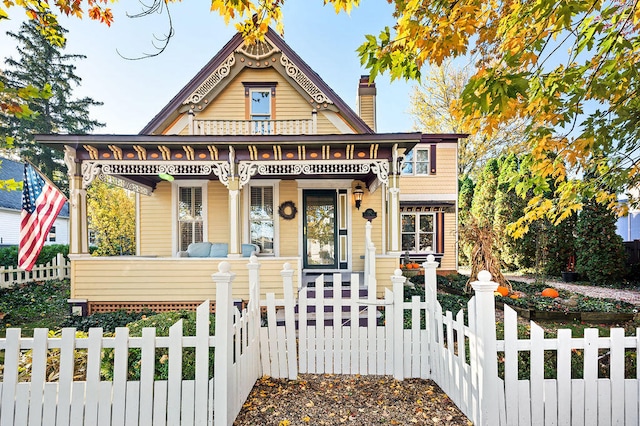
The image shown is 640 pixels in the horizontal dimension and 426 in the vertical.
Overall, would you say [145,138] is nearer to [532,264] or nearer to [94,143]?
[94,143]

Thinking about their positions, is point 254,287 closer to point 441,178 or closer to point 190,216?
point 190,216

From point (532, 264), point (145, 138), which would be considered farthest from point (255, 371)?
point (532, 264)

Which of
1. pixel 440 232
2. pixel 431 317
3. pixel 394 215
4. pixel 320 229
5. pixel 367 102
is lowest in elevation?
pixel 431 317

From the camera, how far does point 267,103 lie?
8.69 m

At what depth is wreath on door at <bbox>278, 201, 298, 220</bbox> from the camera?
8430 mm

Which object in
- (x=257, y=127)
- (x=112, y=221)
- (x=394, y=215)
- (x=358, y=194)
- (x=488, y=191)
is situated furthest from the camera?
(x=488, y=191)

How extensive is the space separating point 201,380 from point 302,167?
492 cm

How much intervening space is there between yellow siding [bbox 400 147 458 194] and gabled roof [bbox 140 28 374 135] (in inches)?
165

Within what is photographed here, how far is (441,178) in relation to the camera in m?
11.5

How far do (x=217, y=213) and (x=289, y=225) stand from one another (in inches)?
79.7

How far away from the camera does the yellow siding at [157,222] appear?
8477 mm

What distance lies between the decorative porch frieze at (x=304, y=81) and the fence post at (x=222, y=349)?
23.2ft

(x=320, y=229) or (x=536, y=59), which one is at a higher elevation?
(x=536, y=59)

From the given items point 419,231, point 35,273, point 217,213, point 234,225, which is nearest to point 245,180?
point 234,225
